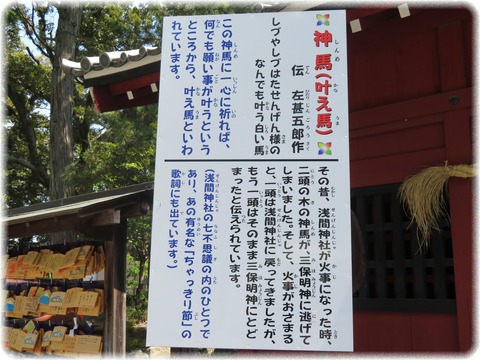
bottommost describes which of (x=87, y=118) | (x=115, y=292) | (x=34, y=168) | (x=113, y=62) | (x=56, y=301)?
(x=56, y=301)

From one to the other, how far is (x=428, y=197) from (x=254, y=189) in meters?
1.39

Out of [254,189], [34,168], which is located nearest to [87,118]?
[34,168]

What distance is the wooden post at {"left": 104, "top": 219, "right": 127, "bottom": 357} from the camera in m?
5.03

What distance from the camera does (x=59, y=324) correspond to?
5430mm

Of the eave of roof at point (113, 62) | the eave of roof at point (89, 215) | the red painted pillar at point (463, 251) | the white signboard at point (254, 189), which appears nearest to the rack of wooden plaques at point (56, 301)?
the eave of roof at point (89, 215)

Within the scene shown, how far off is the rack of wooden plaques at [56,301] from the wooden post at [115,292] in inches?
4.9

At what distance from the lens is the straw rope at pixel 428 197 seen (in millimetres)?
3496

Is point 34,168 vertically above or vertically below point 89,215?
above

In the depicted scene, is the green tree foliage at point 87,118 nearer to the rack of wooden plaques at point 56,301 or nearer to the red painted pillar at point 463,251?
the rack of wooden plaques at point 56,301

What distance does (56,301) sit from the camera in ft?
17.8

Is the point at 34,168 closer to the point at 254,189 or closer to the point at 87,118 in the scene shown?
the point at 87,118

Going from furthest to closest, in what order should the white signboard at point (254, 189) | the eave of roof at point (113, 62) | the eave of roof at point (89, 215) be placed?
the eave of roof at point (89, 215) → the eave of roof at point (113, 62) → the white signboard at point (254, 189)

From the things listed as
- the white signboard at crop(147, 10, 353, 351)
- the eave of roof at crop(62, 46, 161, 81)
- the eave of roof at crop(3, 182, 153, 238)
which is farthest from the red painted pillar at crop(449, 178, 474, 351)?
the eave of roof at crop(3, 182, 153, 238)

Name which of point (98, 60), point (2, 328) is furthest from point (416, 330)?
point (2, 328)
